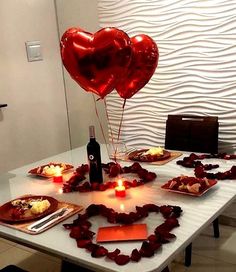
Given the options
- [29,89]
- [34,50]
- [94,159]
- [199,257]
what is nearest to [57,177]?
[94,159]

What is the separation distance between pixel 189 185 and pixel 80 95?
2216mm

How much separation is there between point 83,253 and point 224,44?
1883mm

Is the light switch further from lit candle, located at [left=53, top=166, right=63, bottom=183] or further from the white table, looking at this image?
lit candle, located at [left=53, top=166, right=63, bottom=183]

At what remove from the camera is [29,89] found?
11.6 feet

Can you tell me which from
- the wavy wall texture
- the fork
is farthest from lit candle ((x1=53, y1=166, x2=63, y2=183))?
the wavy wall texture

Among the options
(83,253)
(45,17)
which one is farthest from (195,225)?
(45,17)

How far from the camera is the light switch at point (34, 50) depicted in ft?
11.4

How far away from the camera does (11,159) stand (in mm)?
3453

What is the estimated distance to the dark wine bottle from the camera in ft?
5.99

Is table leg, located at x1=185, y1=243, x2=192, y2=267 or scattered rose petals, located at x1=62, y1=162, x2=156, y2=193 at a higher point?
scattered rose petals, located at x1=62, y1=162, x2=156, y2=193

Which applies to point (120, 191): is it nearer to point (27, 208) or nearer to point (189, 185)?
point (189, 185)

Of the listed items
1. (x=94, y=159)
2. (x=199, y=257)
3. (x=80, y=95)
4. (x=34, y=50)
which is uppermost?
(x=34, y=50)

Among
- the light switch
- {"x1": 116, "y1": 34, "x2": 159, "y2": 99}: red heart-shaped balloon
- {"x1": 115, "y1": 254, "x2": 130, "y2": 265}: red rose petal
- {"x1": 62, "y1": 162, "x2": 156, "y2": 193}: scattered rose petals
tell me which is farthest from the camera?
the light switch

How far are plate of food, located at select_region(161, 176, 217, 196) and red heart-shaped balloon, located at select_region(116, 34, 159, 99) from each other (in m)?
0.55
